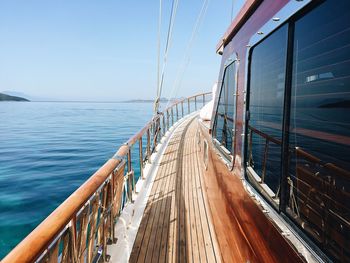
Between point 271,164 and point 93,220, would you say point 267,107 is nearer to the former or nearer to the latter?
point 271,164

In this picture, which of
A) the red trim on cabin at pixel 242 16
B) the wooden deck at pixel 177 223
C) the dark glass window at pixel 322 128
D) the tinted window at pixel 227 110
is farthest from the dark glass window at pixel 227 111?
the wooden deck at pixel 177 223

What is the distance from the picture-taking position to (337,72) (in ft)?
2.71

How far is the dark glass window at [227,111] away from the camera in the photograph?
194 centimetres

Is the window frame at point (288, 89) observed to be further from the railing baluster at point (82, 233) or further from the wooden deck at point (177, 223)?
the wooden deck at point (177, 223)

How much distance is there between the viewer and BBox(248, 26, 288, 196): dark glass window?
1164mm

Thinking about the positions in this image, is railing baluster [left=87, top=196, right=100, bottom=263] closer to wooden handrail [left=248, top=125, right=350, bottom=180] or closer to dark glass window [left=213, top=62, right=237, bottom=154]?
dark glass window [left=213, top=62, right=237, bottom=154]

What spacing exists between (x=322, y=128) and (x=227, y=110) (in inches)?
51.2

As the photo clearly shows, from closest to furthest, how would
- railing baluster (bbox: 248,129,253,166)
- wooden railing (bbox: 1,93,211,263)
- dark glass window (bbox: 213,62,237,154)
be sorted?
wooden railing (bbox: 1,93,211,263) → railing baluster (bbox: 248,129,253,166) → dark glass window (bbox: 213,62,237,154)

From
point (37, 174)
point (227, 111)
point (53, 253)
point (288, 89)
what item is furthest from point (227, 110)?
point (37, 174)

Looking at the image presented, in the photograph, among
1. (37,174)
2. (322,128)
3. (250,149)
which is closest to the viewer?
(322,128)

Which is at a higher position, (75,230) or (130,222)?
(75,230)

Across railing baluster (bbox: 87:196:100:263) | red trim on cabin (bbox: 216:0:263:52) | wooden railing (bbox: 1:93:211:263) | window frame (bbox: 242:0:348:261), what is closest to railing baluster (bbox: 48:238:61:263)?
wooden railing (bbox: 1:93:211:263)

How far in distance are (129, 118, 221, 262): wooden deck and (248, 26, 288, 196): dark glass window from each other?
1262mm

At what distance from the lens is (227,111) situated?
7.18 ft
